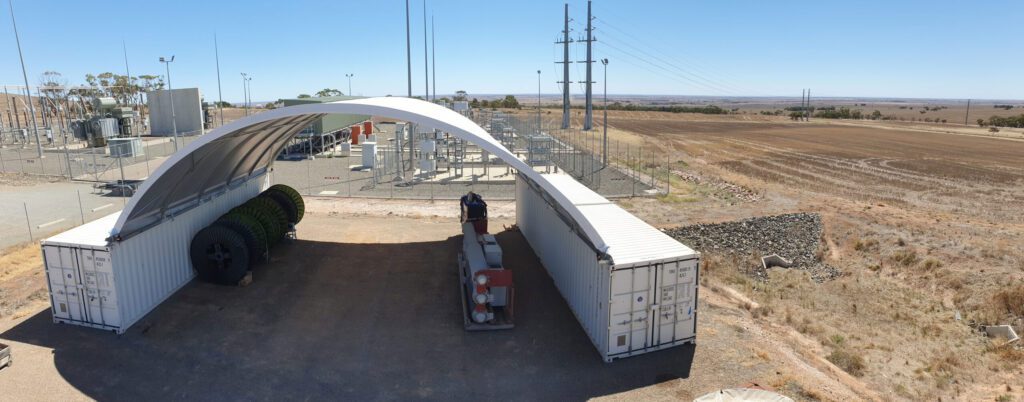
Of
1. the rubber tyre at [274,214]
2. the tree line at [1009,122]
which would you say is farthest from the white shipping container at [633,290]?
the tree line at [1009,122]

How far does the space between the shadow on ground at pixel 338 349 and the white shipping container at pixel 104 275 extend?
36cm

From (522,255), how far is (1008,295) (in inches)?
533

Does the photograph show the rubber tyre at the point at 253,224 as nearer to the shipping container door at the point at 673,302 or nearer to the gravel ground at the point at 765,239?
the shipping container door at the point at 673,302

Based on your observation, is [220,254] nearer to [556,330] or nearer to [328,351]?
[328,351]

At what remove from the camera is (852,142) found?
64750mm

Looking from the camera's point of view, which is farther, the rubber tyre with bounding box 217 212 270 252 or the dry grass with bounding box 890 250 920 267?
the dry grass with bounding box 890 250 920 267

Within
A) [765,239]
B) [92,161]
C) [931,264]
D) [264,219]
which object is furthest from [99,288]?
[92,161]

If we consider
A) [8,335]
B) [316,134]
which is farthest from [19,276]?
[316,134]

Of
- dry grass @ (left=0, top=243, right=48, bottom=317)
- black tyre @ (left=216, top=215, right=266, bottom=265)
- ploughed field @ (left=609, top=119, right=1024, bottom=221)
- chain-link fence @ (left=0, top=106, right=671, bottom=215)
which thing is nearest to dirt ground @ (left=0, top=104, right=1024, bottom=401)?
dry grass @ (left=0, top=243, right=48, bottom=317)

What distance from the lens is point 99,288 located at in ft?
43.3

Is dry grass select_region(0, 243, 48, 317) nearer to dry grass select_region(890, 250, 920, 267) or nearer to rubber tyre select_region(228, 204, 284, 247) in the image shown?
rubber tyre select_region(228, 204, 284, 247)

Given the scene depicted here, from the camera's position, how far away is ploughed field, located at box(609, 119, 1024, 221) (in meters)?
32.6

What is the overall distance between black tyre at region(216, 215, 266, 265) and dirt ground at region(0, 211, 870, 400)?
0.93 m

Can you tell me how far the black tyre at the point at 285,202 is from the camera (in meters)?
20.8
